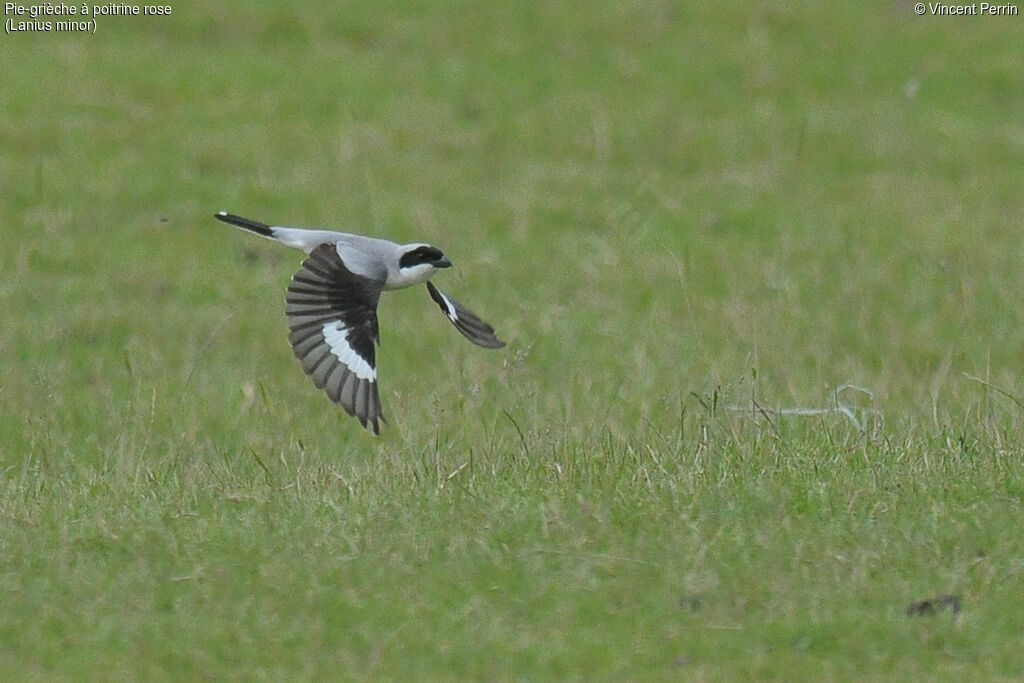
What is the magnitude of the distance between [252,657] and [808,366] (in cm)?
586

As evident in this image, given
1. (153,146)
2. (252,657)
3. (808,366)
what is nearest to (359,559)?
(252,657)

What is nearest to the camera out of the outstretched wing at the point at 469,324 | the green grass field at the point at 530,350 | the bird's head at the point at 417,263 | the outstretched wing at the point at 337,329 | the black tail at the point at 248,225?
the green grass field at the point at 530,350

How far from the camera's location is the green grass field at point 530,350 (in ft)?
16.9

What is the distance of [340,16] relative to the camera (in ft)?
54.2

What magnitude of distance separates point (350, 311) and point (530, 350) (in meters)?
3.13

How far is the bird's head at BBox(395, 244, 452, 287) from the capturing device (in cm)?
729

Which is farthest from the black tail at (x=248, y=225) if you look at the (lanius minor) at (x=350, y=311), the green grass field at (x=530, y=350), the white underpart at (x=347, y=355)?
the white underpart at (x=347, y=355)

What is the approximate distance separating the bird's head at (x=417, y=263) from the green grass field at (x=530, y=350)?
549 mm

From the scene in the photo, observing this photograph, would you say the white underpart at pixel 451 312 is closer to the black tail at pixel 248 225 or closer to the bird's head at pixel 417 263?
the bird's head at pixel 417 263

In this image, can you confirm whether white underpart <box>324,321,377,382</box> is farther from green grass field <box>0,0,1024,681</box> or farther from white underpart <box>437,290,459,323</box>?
white underpart <box>437,290,459,323</box>

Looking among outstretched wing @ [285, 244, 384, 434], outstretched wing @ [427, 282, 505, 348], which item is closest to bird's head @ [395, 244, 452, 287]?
outstretched wing @ [427, 282, 505, 348]

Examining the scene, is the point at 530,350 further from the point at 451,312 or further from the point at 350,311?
the point at 350,311

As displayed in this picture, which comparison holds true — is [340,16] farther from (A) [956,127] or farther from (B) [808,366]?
(B) [808,366]

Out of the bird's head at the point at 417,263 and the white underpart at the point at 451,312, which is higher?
the bird's head at the point at 417,263
